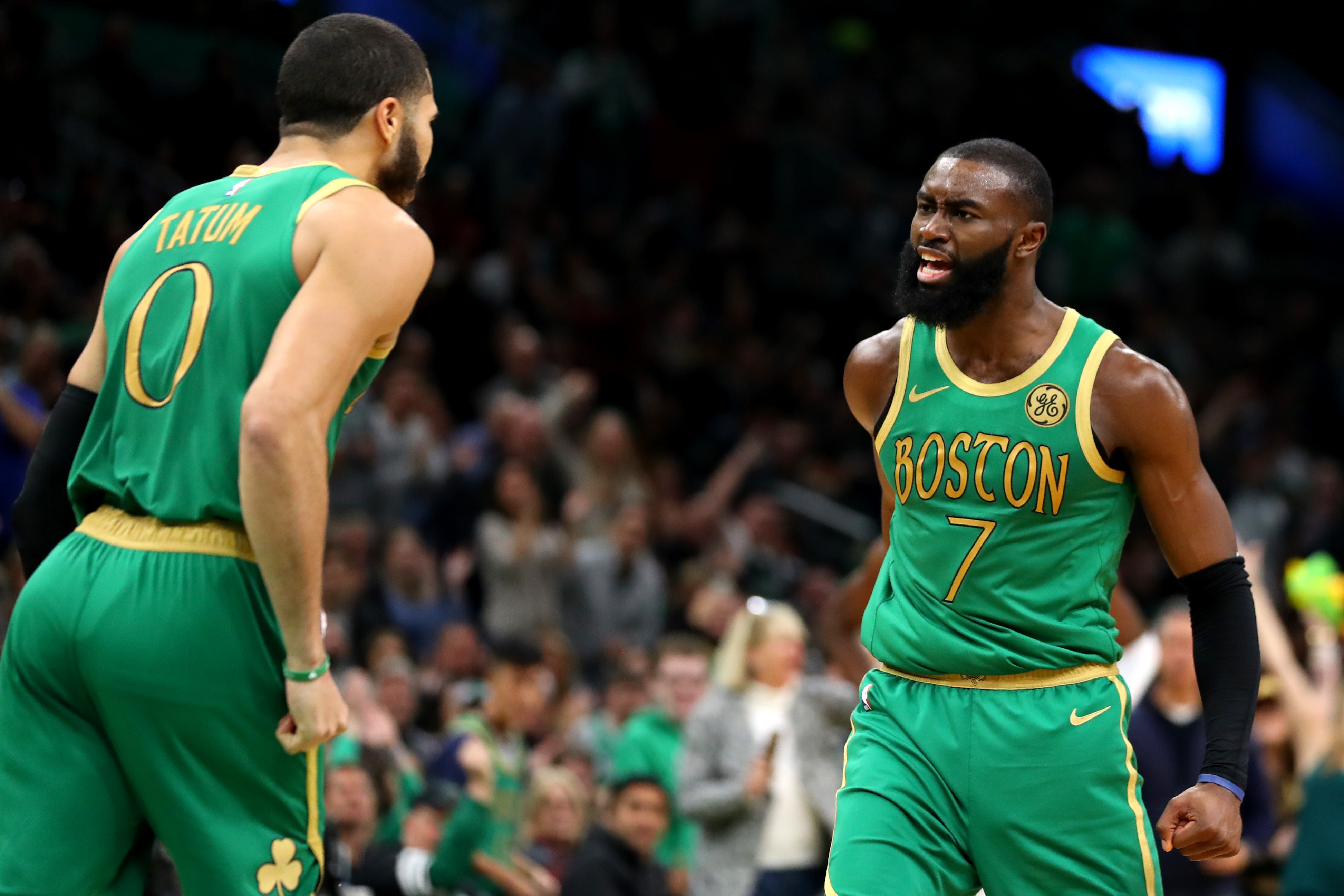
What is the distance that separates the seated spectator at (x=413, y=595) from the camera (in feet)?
32.2

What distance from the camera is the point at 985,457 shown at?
376 cm

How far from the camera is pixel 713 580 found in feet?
36.4

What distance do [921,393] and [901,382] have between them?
3.2 inches

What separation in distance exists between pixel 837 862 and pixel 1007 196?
158 cm

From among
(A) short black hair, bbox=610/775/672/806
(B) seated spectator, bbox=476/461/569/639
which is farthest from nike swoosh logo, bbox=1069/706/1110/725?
(B) seated spectator, bbox=476/461/569/639

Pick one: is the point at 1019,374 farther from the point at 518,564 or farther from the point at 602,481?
the point at 602,481

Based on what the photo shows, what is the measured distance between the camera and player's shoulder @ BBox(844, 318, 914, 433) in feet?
13.3

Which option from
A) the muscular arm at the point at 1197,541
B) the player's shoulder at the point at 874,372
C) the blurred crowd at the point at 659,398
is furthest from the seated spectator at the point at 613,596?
the muscular arm at the point at 1197,541

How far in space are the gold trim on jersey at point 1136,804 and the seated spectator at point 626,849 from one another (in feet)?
11.4

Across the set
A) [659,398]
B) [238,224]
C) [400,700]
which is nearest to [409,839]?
[400,700]

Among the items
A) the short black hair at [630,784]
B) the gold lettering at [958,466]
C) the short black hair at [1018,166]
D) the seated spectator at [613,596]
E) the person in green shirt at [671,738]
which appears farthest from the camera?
the seated spectator at [613,596]

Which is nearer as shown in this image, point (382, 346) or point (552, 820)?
point (382, 346)

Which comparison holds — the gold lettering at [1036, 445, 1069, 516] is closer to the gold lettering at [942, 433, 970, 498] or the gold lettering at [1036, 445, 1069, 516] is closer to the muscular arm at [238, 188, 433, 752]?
the gold lettering at [942, 433, 970, 498]

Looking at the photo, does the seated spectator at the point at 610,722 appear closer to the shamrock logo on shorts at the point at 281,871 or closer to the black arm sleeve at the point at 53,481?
the black arm sleeve at the point at 53,481
